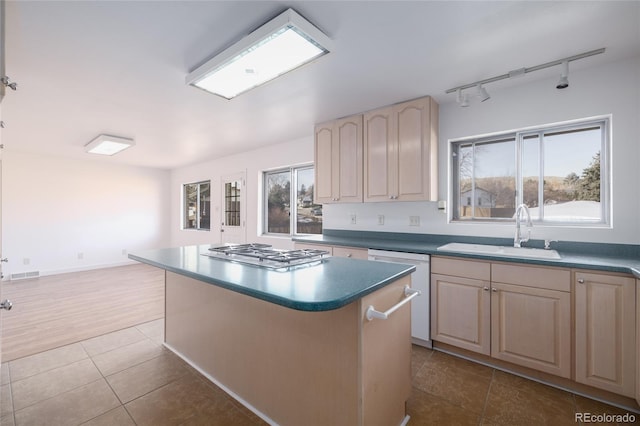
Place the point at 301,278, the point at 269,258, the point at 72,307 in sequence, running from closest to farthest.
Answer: the point at 301,278, the point at 269,258, the point at 72,307

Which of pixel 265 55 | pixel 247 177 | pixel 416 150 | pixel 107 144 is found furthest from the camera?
pixel 247 177

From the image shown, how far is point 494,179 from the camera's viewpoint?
2.74 meters

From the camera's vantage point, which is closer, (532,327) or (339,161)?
(532,327)

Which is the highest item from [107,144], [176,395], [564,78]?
[107,144]

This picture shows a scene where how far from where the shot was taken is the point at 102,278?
16.8 ft

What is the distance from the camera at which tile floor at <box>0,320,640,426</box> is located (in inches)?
66.7

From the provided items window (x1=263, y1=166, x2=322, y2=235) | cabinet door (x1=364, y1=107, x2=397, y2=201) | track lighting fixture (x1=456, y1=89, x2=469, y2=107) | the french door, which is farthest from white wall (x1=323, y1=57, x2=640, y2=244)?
the french door

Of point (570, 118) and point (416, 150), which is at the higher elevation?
point (570, 118)

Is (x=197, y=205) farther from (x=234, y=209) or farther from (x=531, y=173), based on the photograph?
(x=531, y=173)

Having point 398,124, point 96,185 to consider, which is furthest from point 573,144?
point 96,185

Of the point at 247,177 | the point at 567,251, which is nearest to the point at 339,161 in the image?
the point at 567,251

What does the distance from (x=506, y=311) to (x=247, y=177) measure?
4240mm

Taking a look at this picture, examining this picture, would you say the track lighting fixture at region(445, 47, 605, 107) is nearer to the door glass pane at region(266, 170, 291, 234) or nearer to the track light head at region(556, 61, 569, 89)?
the track light head at region(556, 61, 569, 89)

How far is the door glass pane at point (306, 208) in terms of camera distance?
4273mm
